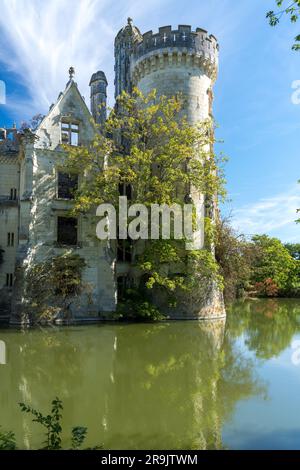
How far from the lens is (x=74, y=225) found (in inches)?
833

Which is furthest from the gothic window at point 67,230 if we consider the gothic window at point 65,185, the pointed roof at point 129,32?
the pointed roof at point 129,32

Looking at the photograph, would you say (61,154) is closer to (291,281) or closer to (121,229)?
(121,229)

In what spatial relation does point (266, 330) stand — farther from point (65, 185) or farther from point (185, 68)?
point (185, 68)

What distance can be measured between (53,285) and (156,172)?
7856 millimetres

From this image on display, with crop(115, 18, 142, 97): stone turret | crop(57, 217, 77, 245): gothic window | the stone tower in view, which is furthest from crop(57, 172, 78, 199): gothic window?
crop(115, 18, 142, 97): stone turret

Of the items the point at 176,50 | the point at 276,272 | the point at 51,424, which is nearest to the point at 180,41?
the point at 176,50

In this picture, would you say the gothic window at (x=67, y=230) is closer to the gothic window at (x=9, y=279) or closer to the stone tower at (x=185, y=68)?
the gothic window at (x=9, y=279)

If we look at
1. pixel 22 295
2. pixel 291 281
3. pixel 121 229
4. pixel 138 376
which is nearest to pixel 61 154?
pixel 121 229

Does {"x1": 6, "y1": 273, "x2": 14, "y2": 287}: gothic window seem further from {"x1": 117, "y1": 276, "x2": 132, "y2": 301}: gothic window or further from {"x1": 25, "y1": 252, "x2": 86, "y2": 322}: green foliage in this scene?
{"x1": 117, "y1": 276, "x2": 132, "y2": 301}: gothic window

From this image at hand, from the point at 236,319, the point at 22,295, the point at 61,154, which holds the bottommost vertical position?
the point at 236,319

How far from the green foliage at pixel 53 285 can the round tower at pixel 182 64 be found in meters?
10.7

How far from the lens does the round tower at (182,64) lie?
22719mm

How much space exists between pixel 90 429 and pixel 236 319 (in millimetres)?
17369

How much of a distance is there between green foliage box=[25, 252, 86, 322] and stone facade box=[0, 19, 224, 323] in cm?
38
